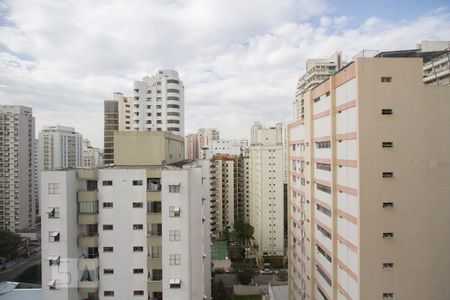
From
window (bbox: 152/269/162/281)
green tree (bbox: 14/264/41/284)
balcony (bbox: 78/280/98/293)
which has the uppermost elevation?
window (bbox: 152/269/162/281)

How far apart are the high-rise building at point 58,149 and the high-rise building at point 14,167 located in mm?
12296

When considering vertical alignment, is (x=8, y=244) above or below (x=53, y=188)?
below

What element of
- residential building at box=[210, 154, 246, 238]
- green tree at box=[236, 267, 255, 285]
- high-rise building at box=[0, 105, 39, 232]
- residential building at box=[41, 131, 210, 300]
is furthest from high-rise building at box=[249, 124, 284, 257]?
high-rise building at box=[0, 105, 39, 232]

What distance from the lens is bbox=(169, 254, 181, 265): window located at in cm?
1304

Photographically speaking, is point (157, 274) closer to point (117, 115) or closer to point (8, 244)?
point (117, 115)

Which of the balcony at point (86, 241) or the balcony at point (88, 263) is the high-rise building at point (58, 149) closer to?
the balcony at point (86, 241)

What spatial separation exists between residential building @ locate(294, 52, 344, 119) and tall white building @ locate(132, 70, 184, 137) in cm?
1956

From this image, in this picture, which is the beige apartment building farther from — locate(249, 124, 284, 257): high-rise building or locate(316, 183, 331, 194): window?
locate(249, 124, 284, 257): high-rise building

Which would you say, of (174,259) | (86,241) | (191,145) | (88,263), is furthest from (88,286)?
(191,145)

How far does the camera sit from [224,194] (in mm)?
54125

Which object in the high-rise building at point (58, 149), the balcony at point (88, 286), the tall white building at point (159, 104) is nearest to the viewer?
the balcony at point (88, 286)

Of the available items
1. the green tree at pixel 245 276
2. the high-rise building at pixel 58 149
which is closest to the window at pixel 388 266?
the green tree at pixel 245 276

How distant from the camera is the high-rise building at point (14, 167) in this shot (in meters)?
51.0

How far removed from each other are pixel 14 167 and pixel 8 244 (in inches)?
678
